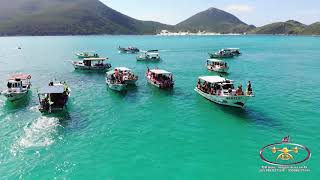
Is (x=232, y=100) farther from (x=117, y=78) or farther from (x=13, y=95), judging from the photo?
(x=13, y=95)

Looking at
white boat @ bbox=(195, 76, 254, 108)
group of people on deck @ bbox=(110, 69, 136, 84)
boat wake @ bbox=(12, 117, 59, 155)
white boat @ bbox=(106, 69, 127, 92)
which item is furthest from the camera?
group of people on deck @ bbox=(110, 69, 136, 84)

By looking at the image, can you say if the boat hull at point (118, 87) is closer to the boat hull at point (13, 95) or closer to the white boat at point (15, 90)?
the white boat at point (15, 90)

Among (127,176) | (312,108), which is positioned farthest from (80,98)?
(312,108)

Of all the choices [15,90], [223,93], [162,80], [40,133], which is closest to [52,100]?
[40,133]

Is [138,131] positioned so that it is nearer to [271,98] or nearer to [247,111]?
[247,111]

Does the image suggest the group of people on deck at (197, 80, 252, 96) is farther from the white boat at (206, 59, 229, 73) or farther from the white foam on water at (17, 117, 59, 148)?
the white boat at (206, 59, 229, 73)

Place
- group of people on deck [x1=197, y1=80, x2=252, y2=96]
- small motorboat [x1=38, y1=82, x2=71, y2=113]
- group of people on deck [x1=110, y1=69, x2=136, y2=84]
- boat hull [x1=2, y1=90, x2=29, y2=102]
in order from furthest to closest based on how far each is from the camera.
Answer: group of people on deck [x1=110, y1=69, x2=136, y2=84]
boat hull [x1=2, y1=90, x2=29, y2=102]
group of people on deck [x1=197, y1=80, x2=252, y2=96]
small motorboat [x1=38, y1=82, x2=71, y2=113]

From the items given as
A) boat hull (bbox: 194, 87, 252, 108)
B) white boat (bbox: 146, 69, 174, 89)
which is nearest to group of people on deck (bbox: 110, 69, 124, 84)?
white boat (bbox: 146, 69, 174, 89)
